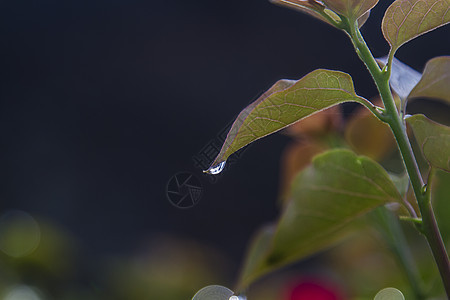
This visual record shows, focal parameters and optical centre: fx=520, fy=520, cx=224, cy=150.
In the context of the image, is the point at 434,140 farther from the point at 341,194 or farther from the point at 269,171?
the point at 269,171

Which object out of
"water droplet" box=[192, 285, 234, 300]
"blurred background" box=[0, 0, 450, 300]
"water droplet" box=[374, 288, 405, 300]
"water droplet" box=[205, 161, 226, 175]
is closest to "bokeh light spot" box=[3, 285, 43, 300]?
"water droplet" box=[192, 285, 234, 300]

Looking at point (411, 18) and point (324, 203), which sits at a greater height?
Result: point (411, 18)

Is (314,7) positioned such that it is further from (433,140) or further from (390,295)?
(390,295)

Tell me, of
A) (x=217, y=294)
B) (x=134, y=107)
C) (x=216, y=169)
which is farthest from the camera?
(x=134, y=107)

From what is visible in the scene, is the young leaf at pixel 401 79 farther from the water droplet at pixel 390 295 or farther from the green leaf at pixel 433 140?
the water droplet at pixel 390 295

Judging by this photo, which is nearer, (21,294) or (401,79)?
(401,79)

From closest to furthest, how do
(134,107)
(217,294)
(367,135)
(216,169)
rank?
(216,169) < (217,294) < (367,135) < (134,107)

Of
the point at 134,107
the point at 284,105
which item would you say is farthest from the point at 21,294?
the point at 134,107
